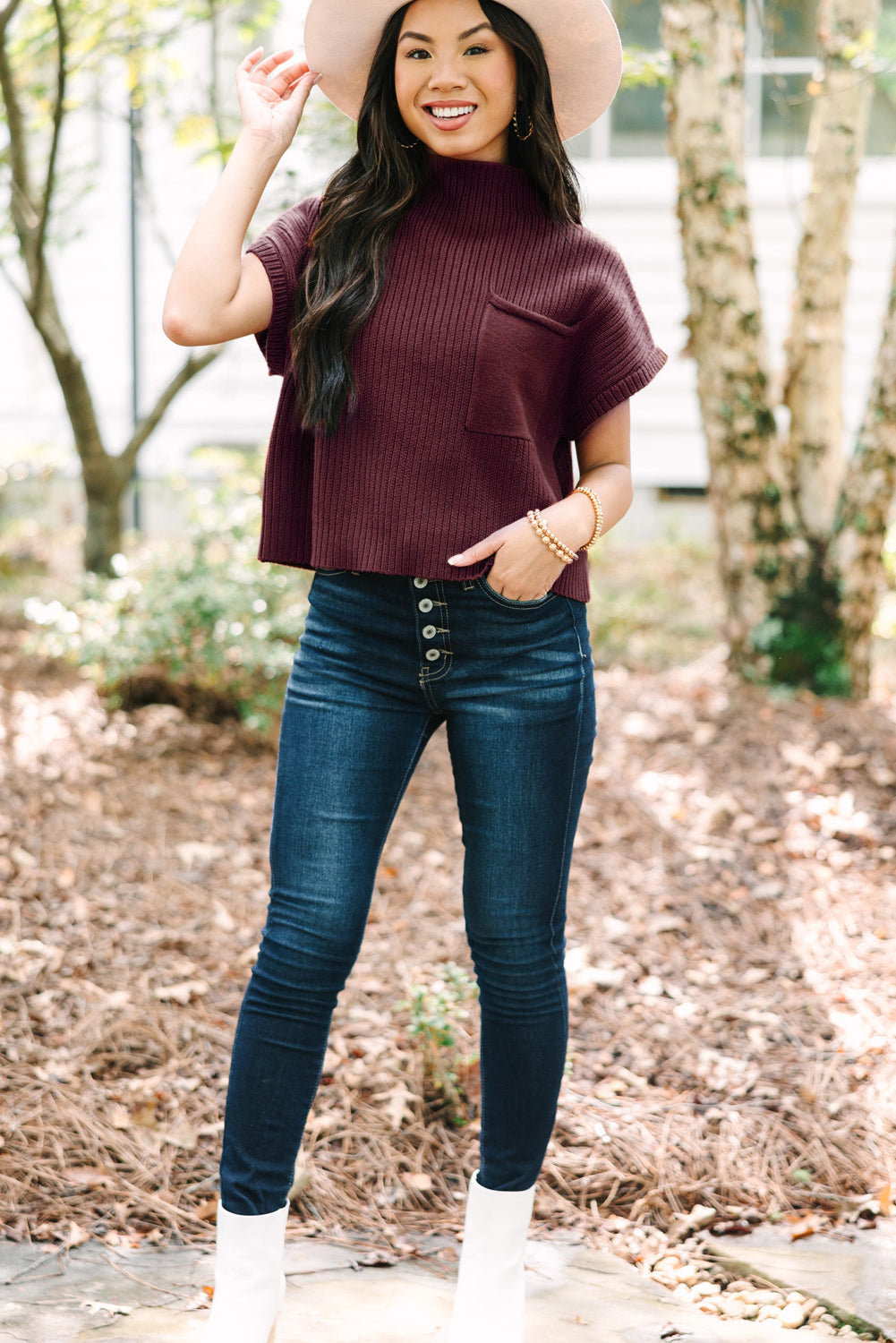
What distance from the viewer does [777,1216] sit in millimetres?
2322

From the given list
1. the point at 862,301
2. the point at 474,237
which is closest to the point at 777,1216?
the point at 474,237

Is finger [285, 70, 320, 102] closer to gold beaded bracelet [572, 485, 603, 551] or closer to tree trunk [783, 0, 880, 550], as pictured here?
gold beaded bracelet [572, 485, 603, 551]

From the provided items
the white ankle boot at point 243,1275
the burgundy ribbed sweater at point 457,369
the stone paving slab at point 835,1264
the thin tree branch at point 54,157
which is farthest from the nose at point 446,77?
the thin tree branch at point 54,157

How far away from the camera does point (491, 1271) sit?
188 cm

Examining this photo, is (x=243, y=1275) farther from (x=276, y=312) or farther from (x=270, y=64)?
(x=270, y=64)

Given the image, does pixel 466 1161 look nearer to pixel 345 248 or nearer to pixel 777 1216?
pixel 777 1216

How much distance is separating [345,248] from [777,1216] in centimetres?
184

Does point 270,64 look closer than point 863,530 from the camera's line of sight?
Yes

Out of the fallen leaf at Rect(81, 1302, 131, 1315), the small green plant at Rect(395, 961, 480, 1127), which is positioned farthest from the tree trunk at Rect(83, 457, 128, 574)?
the fallen leaf at Rect(81, 1302, 131, 1315)

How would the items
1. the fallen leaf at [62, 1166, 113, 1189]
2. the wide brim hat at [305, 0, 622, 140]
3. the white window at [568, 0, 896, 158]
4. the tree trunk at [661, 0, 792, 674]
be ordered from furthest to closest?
the white window at [568, 0, 896, 158]
the tree trunk at [661, 0, 792, 674]
the fallen leaf at [62, 1166, 113, 1189]
the wide brim hat at [305, 0, 622, 140]

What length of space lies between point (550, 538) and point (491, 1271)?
42.8 inches

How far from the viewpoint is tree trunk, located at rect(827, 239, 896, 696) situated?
483cm

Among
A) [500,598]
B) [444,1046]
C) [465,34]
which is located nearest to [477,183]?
[465,34]

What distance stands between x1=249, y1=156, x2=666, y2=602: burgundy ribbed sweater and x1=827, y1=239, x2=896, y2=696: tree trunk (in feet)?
10.7
